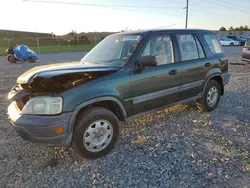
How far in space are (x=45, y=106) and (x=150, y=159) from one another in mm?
1607

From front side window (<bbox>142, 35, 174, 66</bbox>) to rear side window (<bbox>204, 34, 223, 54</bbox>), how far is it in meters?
1.24

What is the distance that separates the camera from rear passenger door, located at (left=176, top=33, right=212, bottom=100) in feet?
13.8

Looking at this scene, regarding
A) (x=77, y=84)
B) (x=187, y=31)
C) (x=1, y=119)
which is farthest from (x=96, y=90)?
(x=1, y=119)

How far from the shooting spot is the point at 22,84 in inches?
120

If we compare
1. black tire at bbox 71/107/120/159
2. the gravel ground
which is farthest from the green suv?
the gravel ground

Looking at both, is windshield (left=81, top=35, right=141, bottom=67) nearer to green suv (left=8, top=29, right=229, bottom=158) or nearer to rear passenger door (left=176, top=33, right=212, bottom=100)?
green suv (left=8, top=29, right=229, bottom=158)

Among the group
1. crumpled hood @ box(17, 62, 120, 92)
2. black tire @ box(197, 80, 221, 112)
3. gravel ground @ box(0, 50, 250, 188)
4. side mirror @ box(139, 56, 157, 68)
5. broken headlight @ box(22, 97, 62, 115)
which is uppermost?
side mirror @ box(139, 56, 157, 68)

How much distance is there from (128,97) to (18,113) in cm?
157

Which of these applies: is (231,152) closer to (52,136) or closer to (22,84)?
(52,136)

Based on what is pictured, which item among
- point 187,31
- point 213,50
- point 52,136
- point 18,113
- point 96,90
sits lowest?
point 52,136

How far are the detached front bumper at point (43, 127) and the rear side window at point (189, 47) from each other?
256 centimetres

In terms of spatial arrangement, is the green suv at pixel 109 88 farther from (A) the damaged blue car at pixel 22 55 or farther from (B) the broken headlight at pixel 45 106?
(A) the damaged blue car at pixel 22 55

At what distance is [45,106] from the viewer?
2736mm

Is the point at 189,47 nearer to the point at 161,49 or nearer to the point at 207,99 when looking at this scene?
the point at 161,49
